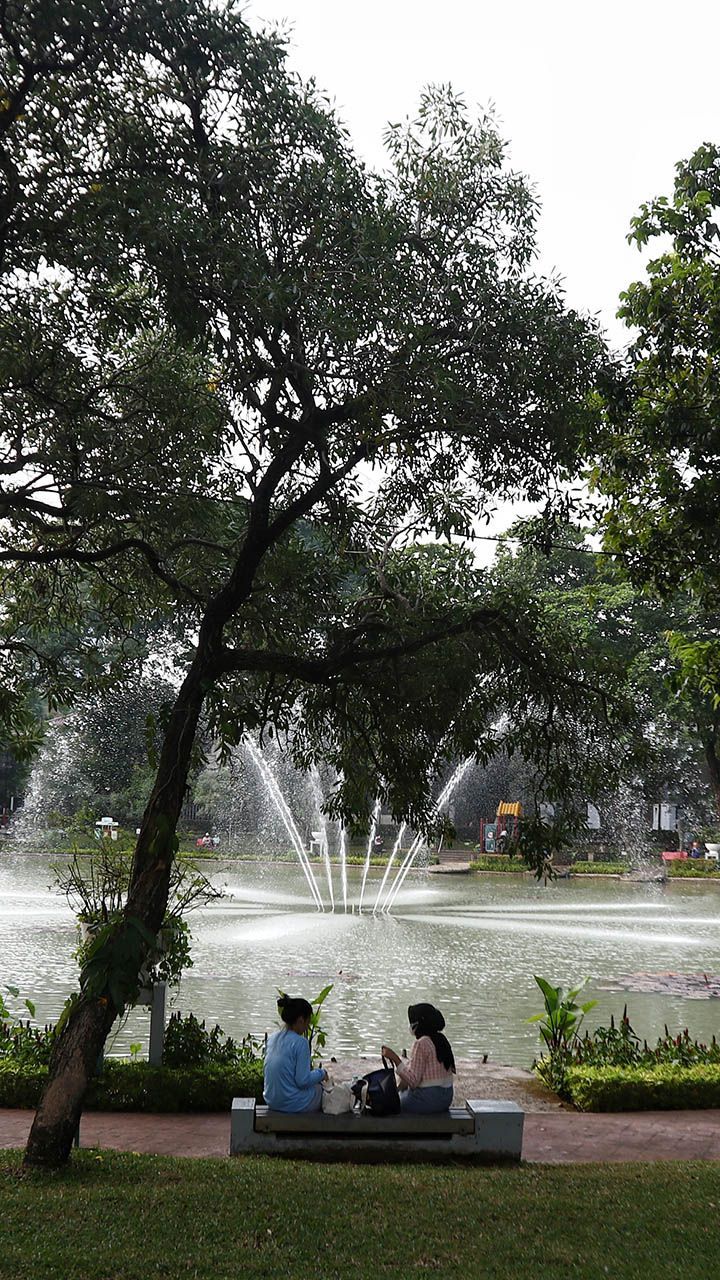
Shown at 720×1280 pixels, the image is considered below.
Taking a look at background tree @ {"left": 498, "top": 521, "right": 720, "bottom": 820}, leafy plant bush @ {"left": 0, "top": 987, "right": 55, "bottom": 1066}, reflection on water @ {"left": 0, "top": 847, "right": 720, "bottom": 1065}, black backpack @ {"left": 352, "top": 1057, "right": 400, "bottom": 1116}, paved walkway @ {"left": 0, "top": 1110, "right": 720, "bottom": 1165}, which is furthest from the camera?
background tree @ {"left": 498, "top": 521, "right": 720, "bottom": 820}

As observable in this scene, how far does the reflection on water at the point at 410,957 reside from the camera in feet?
41.3

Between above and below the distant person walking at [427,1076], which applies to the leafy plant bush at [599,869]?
above

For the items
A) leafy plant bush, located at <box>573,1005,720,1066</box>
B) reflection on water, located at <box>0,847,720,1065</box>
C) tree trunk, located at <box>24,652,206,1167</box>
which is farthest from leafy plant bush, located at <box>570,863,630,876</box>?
tree trunk, located at <box>24,652,206,1167</box>

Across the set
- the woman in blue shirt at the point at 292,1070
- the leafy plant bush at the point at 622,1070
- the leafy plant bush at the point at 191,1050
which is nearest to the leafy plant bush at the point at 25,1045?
the leafy plant bush at the point at 191,1050

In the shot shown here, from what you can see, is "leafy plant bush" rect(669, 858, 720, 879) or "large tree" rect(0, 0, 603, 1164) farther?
"leafy plant bush" rect(669, 858, 720, 879)

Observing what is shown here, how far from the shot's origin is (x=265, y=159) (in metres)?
7.41

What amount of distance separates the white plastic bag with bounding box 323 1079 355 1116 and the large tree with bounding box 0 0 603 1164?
1555 mm

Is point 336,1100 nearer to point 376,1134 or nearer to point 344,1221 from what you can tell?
point 376,1134

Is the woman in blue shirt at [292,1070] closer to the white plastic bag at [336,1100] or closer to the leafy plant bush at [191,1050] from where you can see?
the white plastic bag at [336,1100]

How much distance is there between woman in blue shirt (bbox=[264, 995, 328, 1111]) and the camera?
7.05 meters

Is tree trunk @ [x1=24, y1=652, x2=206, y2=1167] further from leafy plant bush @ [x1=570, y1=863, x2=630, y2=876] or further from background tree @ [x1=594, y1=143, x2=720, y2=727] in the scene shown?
leafy plant bush @ [x1=570, y1=863, x2=630, y2=876]

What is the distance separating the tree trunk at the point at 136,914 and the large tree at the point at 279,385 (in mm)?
18

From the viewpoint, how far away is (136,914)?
6.91 meters

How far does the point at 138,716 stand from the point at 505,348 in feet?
133
